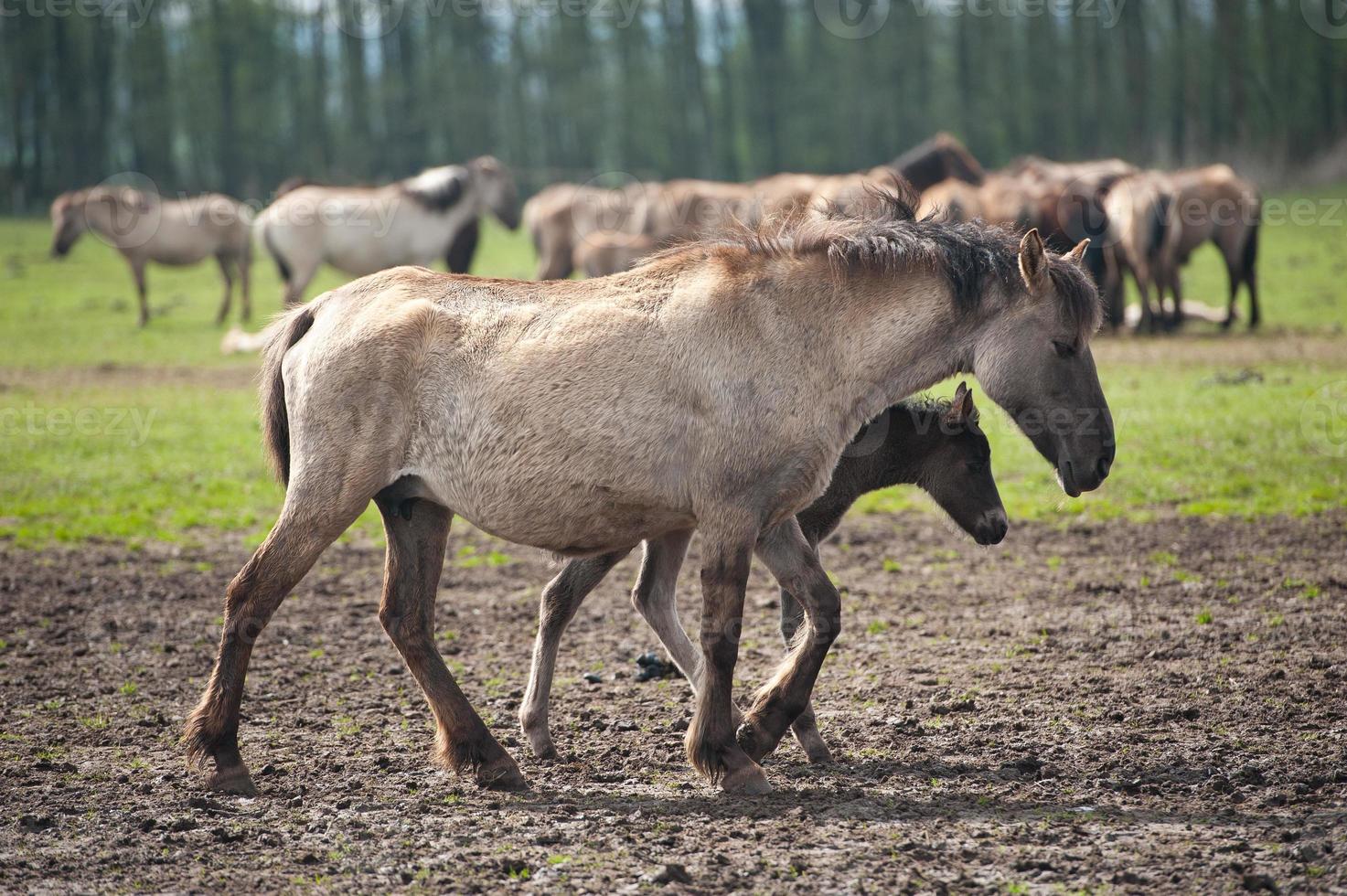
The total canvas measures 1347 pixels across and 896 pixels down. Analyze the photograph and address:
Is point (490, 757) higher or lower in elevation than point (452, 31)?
lower

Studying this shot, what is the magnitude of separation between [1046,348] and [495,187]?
18785 millimetres

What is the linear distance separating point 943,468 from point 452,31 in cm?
6184

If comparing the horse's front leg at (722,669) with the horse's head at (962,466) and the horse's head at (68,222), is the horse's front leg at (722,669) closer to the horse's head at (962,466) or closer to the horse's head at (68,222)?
the horse's head at (962,466)

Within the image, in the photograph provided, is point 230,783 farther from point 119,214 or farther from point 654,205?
point 119,214

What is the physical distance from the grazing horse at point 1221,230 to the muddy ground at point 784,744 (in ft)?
32.9

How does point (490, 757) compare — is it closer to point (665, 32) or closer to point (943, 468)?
point (943, 468)

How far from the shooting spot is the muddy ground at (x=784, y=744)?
4023 mm

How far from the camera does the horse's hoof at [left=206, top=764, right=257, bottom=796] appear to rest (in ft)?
15.7

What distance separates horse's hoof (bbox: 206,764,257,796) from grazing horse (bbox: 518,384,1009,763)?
111cm

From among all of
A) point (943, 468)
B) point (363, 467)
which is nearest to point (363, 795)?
point (363, 467)

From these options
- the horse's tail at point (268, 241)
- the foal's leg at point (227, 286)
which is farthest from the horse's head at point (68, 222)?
the horse's tail at point (268, 241)

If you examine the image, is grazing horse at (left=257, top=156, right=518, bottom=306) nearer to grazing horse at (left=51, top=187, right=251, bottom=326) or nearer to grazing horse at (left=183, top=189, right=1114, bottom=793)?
grazing horse at (left=51, top=187, right=251, bottom=326)

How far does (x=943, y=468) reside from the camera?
6.04m

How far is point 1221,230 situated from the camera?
1786 centimetres
